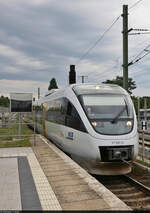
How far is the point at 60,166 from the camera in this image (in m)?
7.04

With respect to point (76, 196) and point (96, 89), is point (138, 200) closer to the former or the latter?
point (76, 196)

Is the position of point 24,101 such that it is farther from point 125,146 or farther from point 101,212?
point 101,212

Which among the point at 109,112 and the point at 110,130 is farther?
the point at 109,112

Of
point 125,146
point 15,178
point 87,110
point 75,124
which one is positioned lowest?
point 15,178

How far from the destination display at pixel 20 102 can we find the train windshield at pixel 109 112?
6.17m

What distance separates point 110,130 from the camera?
7.15 metres

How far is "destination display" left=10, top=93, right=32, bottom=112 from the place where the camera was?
13227 millimetres

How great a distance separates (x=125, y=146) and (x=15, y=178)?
3263 millimetres

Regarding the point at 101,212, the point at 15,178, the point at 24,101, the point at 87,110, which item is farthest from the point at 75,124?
the point at 24,101

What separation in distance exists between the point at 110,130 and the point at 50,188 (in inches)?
112

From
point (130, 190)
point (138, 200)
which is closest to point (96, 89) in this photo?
point (130, 190)

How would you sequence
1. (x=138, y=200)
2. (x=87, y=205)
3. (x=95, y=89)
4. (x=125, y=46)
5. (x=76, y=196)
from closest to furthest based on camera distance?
(x=87, y=205), (x=76, y=196), (x=138, y=200), (x=95, y=89), (x=125, y=46)

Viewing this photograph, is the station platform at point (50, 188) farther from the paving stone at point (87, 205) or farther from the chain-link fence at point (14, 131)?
the chain-link fence at point (14, 131)

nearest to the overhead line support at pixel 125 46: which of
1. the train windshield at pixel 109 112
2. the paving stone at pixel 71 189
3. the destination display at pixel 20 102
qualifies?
the train windshield at pixel 109 112
